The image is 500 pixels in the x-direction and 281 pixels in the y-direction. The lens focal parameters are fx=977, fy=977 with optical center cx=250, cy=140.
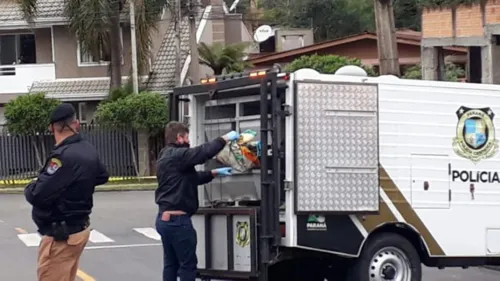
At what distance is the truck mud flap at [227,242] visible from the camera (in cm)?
990

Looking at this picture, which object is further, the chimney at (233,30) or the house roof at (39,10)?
the chimney at (233,30)

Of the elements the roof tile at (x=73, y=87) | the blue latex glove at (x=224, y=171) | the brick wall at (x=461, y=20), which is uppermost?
the brick wall at (x=461, y=20)

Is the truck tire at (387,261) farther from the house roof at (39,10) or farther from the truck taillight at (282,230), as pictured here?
the house roof at (39,10)

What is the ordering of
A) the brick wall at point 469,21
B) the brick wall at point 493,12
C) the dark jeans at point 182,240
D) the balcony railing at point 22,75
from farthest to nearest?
the balcony railing at point 22,75 → the brick wall at point 469,21 → the brick wall at point 493,12 → the dark jeans at point 182,240

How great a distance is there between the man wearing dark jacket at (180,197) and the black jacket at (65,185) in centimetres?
249

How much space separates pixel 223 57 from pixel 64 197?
99.7 feet

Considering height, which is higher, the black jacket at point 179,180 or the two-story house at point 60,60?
the two-story house at point 60,60

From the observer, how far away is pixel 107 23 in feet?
121

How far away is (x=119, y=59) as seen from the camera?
1515 inches

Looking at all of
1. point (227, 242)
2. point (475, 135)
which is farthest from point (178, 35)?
point (227, 242)

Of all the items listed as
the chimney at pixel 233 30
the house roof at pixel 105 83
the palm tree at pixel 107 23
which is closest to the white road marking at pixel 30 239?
the palm tree at pixel 107 23

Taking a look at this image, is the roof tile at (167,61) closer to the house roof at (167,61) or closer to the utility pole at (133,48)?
the house roof at (167,61)

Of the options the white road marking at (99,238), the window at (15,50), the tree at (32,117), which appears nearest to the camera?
the white road marking at (99,238)

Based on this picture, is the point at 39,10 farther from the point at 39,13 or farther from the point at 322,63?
the point at 322,63
